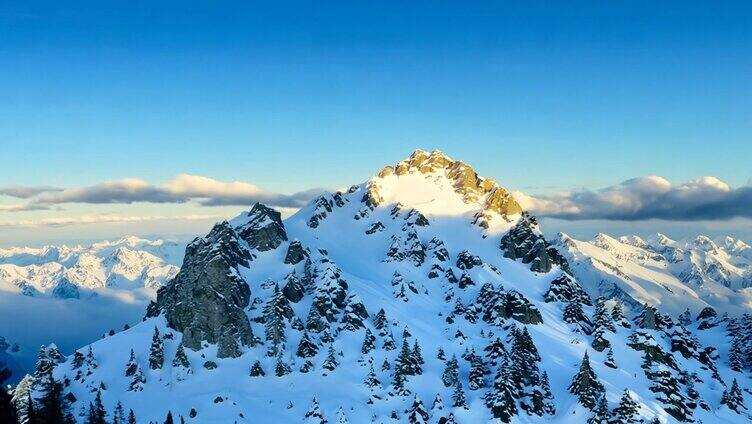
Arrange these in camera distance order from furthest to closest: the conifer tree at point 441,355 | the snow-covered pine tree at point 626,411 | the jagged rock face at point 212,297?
the jagged rock face at point 212,297
the conifer tree at point 441,355
the snow-covered pine tree at point 626,411

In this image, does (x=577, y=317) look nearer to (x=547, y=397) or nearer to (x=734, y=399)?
(x=734, y=399)

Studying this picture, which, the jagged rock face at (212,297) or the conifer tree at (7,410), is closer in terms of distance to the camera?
the conifer tree at (7,410)

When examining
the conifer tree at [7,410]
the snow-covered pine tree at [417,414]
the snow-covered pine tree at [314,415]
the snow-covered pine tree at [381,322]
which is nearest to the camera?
the conifer tree at [7,410]

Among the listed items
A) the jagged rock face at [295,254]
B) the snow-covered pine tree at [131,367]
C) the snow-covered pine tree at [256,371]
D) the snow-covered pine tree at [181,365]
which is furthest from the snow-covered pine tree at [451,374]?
the snow-covered pine tree at [131,367]

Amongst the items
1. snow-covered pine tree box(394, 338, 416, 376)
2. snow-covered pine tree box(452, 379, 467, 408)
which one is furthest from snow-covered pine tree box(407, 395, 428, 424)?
snow-covered pine tree box(394, 338, 416, 376)

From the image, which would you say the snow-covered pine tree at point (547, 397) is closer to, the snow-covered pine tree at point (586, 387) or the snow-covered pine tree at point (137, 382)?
the snow-covered pine tree at point (586, 387)

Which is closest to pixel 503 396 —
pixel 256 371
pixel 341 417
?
pixel 341 417
